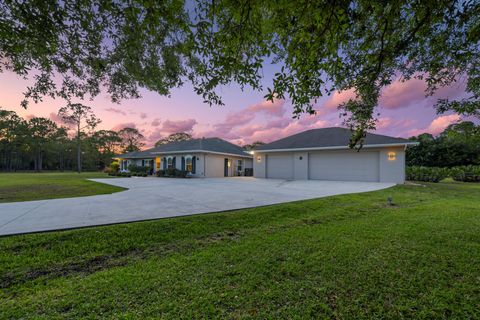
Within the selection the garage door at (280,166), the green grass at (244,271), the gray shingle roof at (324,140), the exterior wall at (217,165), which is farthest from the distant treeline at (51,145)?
the green grass at (244,271)

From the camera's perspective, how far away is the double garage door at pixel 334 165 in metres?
14.3

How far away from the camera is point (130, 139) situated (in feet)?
162

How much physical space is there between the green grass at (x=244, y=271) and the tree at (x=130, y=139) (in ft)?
168

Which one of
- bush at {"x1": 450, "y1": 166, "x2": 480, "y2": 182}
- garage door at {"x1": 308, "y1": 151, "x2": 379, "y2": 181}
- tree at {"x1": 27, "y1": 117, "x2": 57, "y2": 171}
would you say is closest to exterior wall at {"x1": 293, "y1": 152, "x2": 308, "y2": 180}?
garage door at {"x1": 308, "y1": 151, "x2": 379, "y2": 181}

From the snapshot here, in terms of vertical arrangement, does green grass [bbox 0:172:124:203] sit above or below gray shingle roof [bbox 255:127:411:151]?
below

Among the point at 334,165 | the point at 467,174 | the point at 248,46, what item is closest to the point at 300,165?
the point at 334,165

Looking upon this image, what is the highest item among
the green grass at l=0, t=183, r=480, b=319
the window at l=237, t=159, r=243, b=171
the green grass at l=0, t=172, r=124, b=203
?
the window at l=237, t=159, r=243, b=171

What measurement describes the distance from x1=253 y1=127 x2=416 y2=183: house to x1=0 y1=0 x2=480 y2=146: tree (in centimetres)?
1003

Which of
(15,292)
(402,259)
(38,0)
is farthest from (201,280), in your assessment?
(38,0)

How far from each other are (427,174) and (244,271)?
791 inches

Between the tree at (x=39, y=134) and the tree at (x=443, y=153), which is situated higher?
the tree at (x=39, y=134)

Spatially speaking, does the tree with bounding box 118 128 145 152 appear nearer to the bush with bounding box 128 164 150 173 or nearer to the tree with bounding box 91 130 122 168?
the tree with bounding box 91 130 122 168

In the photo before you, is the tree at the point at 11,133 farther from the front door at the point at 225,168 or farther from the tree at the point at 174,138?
the front door at the point at 225,168

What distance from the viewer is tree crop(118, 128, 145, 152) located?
4869 cm
